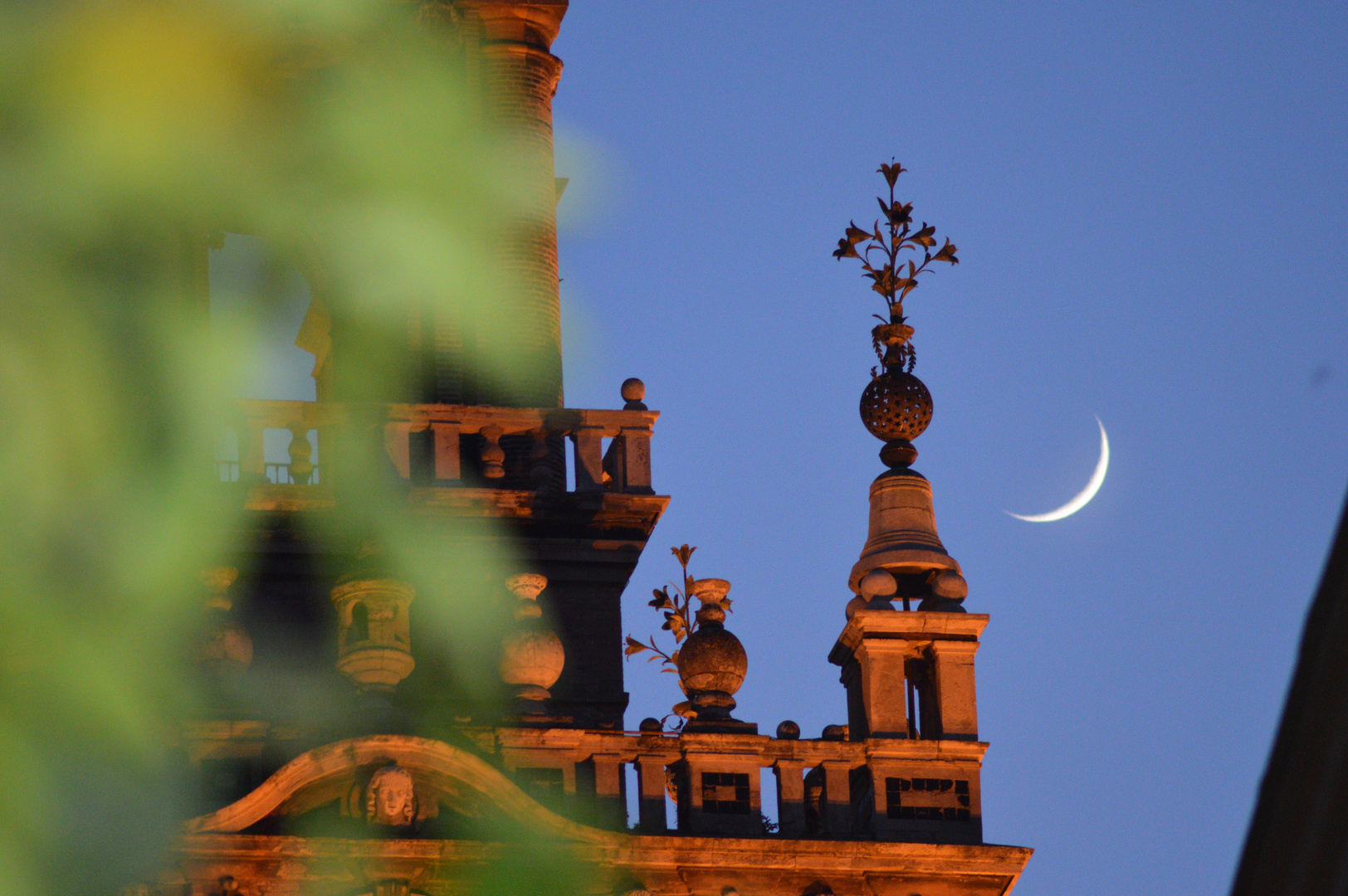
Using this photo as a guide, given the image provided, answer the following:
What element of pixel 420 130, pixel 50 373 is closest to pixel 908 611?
pixel 420 130

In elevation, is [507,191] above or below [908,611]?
above

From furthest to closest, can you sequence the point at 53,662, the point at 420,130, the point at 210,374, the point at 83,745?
the point at 420,130
the point at 83,745
the point at 210,374
the point at 53,662

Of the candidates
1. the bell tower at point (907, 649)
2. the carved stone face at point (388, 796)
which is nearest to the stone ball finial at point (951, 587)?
the bell tower at point (907, 649)

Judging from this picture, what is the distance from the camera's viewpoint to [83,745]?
1539 centimetres

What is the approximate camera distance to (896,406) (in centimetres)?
2188

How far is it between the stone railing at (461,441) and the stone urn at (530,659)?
7.82ft

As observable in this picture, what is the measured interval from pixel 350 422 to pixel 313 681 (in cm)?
252

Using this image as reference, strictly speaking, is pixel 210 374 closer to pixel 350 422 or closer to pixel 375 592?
pixel 375 592

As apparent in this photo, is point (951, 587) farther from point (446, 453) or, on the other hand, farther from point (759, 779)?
point (446, 453)

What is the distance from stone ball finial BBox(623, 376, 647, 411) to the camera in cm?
2266

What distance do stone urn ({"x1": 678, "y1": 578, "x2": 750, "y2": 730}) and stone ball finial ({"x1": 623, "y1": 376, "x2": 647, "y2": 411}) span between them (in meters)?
3.10

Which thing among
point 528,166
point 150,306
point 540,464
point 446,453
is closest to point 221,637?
point 150,306

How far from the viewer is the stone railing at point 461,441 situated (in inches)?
845

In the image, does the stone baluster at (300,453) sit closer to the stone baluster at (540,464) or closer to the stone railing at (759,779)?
the stone baluster at (540,464)
